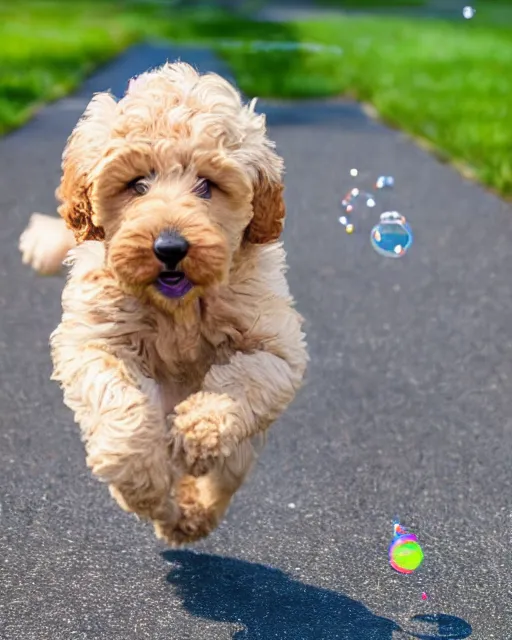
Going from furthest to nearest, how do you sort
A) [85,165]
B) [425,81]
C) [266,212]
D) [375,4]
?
1. [375,4]
2. [425,81]
3. [266,212]
4. [85,165]

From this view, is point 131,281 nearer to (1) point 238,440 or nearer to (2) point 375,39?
(1) point 238,440

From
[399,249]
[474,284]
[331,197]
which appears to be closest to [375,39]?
[331,197]

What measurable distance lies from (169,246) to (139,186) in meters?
0.30

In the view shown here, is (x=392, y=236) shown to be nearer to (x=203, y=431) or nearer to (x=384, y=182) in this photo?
(x=384, y=182)

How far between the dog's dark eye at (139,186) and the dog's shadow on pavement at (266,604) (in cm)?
154

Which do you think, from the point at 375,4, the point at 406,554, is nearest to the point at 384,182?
the point at 406,554

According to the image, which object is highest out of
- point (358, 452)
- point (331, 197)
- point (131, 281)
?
point (131, 281)

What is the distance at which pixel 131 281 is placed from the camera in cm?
424

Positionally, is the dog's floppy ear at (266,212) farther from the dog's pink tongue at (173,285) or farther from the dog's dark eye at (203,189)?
the dog's pink tongue at (173,285)

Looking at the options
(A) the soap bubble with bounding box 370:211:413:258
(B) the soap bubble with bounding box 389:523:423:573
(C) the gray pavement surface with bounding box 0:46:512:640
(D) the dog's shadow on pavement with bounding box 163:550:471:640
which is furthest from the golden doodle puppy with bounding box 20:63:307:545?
(A) the soap bubble with bounding box 370:211:413:258

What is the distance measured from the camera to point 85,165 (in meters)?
4.42

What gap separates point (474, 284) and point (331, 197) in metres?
3.23

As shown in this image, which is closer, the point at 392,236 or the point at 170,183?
the point at 170,183

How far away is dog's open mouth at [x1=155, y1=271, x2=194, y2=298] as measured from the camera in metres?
4.25
